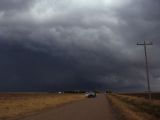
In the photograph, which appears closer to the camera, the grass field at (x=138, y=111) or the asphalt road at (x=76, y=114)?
the asphalt road at (x=76, y=114)

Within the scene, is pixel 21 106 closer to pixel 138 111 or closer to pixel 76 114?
pixel 138 111

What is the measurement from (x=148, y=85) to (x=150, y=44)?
779 cm

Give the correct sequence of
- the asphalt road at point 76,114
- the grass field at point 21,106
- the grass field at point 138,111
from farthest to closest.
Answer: the grass field at point 21,106 < the grass field at point 138,111 < the asphalt road at point 76,114

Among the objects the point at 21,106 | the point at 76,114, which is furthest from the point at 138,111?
the point at 21,106

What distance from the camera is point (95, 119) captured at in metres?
23.1

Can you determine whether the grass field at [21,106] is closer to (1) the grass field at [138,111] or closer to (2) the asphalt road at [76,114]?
(2) the asphalt road at [76,114]

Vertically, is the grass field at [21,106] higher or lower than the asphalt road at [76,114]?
higher

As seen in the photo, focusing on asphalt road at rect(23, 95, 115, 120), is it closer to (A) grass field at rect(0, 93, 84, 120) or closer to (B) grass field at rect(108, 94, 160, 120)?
(B) grass field at rect(108, 94, 160, 120)

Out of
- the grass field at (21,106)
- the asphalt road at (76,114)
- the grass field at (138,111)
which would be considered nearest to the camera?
the asphalt road at (76,114)

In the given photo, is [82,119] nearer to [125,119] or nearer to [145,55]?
[125,119]

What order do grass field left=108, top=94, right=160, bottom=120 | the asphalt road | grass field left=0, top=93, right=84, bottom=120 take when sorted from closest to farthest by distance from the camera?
the asphalt road → grass field left=108, top=94, right=160, bottom=120 → grass field left=0, top=93, right=84, bottom=120

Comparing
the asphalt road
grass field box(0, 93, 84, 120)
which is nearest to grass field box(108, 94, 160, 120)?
the asphalt road

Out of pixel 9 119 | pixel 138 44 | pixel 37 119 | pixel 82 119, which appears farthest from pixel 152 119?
pixel 138 44

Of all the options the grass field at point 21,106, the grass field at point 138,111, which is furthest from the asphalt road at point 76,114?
the grass field at point 21,106
